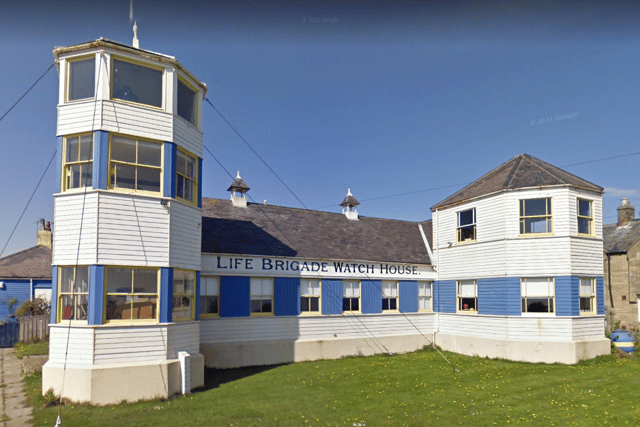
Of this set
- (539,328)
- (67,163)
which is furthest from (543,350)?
(67,163)

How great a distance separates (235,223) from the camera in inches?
920

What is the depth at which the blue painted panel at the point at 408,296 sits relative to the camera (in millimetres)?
24734

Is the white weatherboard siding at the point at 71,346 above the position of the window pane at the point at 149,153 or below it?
below

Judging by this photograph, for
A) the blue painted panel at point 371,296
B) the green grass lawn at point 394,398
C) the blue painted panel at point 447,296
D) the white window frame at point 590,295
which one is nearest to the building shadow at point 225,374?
the green grass lawn at point 394,398

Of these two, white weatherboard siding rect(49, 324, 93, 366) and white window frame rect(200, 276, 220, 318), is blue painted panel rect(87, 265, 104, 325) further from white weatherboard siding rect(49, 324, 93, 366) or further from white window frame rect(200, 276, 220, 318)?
white window frame rect(200, 276, 220, 318)

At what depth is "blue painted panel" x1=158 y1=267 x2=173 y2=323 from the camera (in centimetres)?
1506

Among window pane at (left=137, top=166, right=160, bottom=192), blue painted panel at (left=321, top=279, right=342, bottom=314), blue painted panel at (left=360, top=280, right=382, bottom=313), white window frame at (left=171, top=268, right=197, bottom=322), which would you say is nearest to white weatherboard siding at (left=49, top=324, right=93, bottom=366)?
white window frame at (left=171, top=268, right=197, bottom=322)

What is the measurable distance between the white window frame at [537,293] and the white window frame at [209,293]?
44.8 feet

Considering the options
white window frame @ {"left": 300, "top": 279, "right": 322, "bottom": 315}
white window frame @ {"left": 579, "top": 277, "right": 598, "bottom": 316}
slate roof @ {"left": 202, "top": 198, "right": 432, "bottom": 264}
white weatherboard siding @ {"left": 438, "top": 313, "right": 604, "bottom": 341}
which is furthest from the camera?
white window frame @ {"left": 300, "top": 279, "right": 322, "bottom": 315}

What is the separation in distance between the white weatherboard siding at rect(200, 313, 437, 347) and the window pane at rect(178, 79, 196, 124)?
8391 mm

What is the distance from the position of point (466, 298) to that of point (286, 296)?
A: 9466 mm

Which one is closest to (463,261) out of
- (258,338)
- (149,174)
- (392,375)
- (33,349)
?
(392,375)

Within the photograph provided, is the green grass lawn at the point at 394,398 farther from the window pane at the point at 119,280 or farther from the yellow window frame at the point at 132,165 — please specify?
the yellow window frame at the point at 132,165

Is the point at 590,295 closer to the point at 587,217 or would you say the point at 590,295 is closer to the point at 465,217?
the point at 587,217
